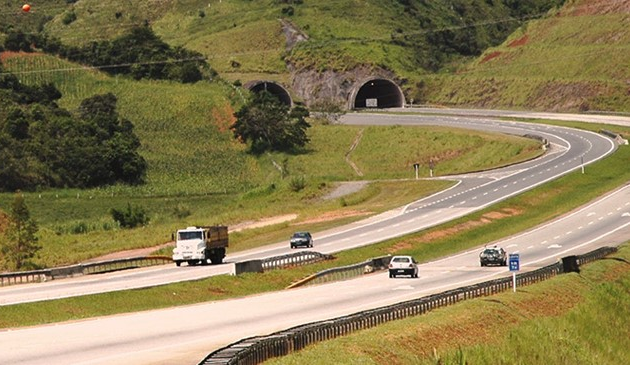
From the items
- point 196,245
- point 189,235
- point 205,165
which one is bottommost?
point 196,245

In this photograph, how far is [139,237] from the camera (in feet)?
324

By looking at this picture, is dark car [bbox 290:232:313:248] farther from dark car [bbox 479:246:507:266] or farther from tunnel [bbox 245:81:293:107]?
tunnel [bbox 245:81:293:107]

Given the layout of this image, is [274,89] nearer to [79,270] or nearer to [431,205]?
[431,205]

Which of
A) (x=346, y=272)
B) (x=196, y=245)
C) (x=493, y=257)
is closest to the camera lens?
(x=346, y=272)

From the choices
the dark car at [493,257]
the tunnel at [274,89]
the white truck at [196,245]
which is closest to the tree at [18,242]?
the white truck at [196,245]

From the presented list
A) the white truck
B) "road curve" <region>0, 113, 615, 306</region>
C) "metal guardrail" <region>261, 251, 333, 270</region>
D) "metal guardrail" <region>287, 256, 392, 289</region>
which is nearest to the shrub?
"road curve" <region>0, 113, 615, 306</region>

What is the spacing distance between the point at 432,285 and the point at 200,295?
11.5 metres

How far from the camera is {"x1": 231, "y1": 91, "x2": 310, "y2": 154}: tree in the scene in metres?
148

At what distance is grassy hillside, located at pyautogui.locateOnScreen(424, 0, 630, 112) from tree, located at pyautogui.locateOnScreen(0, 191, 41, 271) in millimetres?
95232

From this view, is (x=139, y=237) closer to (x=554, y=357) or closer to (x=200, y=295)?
(x=200, y=295)

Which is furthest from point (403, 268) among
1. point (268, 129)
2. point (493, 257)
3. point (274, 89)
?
point (274, 89)

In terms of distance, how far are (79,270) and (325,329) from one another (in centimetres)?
3847

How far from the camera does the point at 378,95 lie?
19550 centimetres

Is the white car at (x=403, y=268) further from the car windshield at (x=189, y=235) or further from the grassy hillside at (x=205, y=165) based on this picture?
the grassy hillside at (x=205, y=165)
